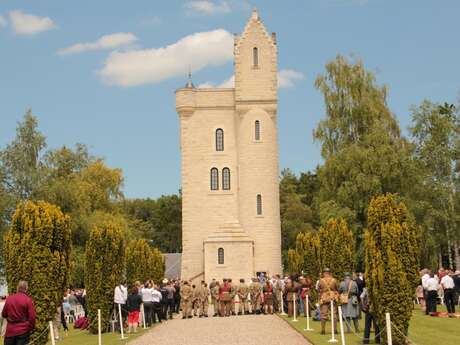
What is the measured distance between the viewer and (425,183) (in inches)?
1751

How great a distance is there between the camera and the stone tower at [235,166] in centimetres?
5197

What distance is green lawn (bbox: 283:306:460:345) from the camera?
18750 millimetres

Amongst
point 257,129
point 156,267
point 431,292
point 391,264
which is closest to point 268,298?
point 431,292

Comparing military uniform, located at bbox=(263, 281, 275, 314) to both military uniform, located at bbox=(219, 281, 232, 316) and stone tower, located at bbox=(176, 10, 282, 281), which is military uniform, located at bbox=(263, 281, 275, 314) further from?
stone tower, located at bbox=(176, 10, 282, 281)

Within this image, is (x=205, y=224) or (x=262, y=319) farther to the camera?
(x=205, y=224)

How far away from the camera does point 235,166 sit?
5316 cm

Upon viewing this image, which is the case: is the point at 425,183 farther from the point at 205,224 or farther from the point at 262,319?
the point at 262,319

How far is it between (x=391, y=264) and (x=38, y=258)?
319 inches

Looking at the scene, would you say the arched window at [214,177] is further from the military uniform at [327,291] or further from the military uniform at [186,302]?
the military uniform at [327,291]

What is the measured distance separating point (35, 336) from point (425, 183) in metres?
31.6

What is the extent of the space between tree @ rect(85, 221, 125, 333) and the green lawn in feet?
19.8

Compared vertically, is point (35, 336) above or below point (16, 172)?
below

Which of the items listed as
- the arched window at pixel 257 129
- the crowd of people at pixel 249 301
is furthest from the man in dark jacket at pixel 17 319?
the arched window at pixel 257 129

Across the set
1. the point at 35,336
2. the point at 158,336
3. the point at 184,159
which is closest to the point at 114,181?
the point at 184,159
